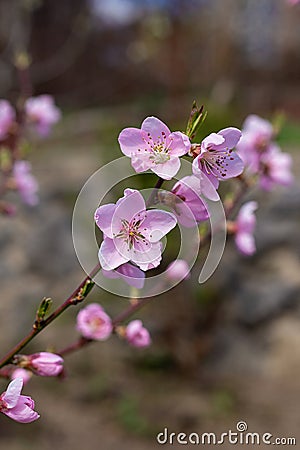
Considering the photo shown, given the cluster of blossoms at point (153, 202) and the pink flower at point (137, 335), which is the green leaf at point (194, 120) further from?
the pink flower at point (137, 335)

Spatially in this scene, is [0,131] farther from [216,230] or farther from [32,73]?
[32,73]

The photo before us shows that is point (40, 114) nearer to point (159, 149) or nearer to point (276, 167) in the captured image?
point (276, 167)

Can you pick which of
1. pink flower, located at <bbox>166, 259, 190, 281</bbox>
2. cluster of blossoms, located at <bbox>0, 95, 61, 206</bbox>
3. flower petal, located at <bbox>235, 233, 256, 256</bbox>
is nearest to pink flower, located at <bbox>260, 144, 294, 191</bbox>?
flower petal, located at <bbox>235, 233, 256, 256</bbox>

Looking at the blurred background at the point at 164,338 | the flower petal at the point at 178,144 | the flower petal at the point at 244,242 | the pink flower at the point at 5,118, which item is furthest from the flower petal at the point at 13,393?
the blurred background at the point at 164,338

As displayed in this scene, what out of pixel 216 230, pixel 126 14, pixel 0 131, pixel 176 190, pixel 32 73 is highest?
pixel 126 14

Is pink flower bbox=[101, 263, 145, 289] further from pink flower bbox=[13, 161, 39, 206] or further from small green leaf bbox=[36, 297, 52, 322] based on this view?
pink flower bbox=[13, 161, 39, 206]

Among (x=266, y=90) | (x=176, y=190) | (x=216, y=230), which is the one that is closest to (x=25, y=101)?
(x=216, y=230)
